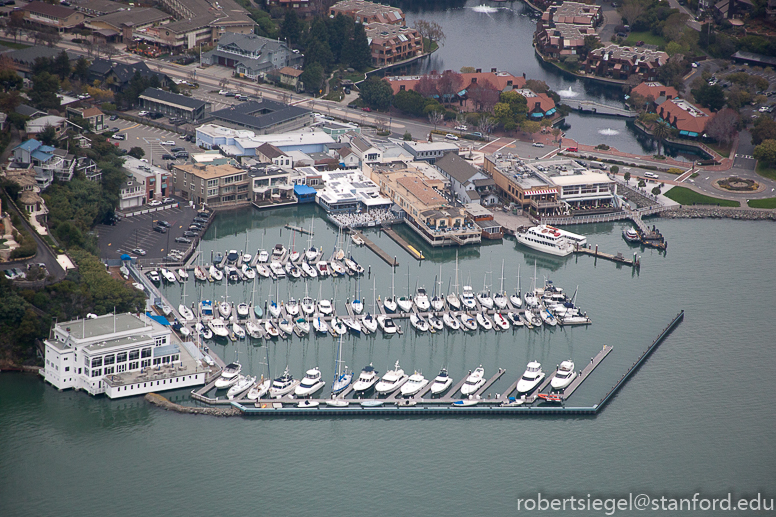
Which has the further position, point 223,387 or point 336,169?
point 336,169

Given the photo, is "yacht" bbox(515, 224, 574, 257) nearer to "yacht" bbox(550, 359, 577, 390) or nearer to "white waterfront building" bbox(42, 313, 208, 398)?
"yacht" bbox(550, 359, 577, 390)

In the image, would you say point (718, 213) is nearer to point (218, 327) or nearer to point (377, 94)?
point (377, 94)

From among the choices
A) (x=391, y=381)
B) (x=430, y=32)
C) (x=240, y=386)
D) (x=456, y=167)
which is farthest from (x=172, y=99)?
(x=391, y=381)

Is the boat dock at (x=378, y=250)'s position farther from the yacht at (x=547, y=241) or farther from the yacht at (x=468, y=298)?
the yacht at (x=547, y=241)

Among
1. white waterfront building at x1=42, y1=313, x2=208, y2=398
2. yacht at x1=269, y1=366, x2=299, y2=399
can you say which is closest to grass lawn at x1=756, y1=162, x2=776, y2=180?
yacht at x1=269, y1=366, x2=299, y2=399

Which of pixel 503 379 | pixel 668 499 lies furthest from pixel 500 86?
pixel 668 499

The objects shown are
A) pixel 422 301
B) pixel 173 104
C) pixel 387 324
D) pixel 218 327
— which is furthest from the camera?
pixel 173 104

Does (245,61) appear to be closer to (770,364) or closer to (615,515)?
(770,364)
